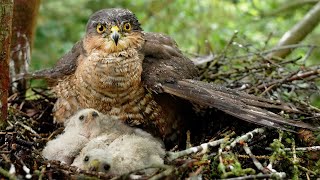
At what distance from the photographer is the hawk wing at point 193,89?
373 centimetres

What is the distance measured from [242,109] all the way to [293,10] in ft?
9.34

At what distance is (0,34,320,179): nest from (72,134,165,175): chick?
11 cm

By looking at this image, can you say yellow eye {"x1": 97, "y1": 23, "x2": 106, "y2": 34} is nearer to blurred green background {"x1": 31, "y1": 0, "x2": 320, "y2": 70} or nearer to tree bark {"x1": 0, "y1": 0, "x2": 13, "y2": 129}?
tree bark {"x1": 0, "y1": 0, "x2": 13, "y2": 129}

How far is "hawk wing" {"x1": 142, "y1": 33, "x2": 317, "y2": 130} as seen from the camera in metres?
3.73

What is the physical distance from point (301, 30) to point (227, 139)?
2547mm

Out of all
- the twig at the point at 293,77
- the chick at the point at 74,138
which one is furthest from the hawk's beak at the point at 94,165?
A: the twig at the point at 293,77

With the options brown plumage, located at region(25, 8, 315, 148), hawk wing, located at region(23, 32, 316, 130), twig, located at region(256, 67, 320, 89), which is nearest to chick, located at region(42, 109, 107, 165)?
brown plumage, located at region(25, 8, 315, 148)

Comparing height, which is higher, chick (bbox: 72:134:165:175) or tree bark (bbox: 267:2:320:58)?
tree bark (bbox: 267:2:320:58)

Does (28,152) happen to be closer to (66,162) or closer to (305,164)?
(66,162)

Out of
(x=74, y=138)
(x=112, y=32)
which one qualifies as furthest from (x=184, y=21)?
(x=74, y=138)

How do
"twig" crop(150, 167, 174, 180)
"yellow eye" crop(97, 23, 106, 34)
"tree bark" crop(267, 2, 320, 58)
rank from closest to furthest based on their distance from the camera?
"twig" crop(150, 167, 174, 180) → "yellow eye" crop(97, 23, 106, 34) → "tree bark" crop(267, 2, 320, 58)

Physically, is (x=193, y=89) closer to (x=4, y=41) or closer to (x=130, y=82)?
(x=130, y=82)

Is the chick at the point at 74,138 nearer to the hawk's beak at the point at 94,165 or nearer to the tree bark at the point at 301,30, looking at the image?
the hawk's beak at the point at 94,165

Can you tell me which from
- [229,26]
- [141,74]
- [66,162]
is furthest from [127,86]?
[229,26]
